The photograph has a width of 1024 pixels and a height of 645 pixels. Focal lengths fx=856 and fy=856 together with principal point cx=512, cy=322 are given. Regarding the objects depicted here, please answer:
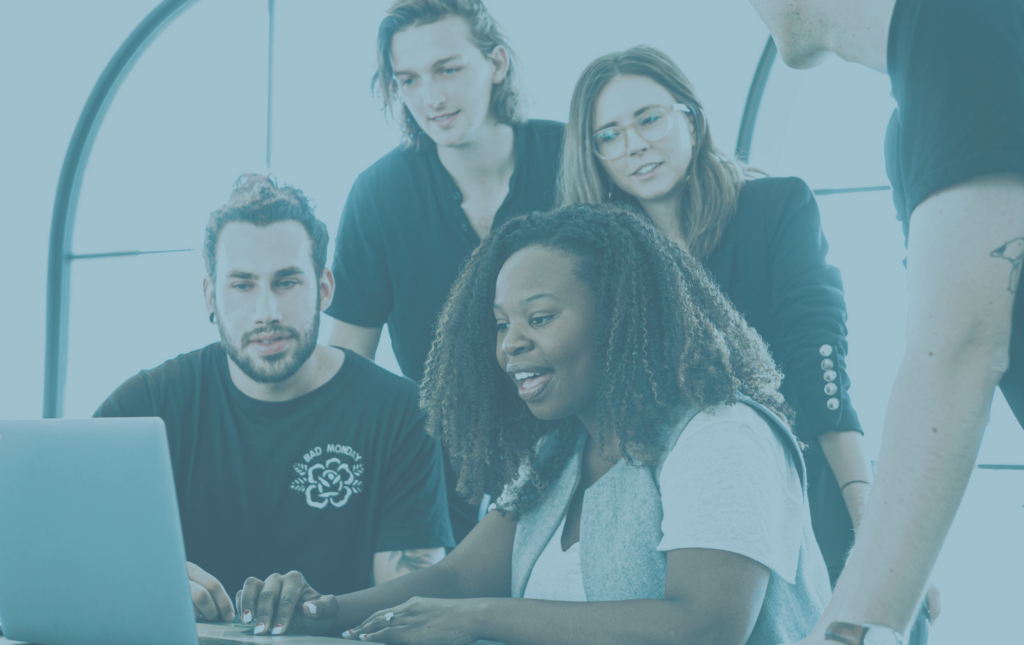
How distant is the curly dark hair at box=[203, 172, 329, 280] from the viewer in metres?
2.07

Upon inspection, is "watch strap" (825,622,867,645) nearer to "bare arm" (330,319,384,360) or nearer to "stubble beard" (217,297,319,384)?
"stubble beard" (217,297,319,384)

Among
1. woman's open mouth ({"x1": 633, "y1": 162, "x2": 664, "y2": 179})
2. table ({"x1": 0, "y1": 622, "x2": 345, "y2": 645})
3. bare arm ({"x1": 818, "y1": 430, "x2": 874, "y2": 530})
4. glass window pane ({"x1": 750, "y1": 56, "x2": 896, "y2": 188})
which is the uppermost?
glass window pane ({"x1": 750, "y1": 56, "x2": 896, "y2": 188})

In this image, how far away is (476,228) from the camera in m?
2.13

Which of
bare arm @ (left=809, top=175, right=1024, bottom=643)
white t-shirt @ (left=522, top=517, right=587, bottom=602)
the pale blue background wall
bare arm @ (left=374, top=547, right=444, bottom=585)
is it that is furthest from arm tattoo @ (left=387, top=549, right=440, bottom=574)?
Answer: bare arm @ (left=809, top=175, right=1024, bottom=643)

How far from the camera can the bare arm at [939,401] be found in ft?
2.15

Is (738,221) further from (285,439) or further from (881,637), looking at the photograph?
(881,637)

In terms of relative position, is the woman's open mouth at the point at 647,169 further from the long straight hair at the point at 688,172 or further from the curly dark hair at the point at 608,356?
the curly dark hair at the point at 608,356

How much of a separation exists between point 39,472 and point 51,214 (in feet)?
12.8

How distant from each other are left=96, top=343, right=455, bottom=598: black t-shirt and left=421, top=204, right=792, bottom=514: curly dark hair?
0.75 ft

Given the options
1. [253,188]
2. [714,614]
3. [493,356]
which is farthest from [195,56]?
[714,614]

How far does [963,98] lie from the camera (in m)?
0.71

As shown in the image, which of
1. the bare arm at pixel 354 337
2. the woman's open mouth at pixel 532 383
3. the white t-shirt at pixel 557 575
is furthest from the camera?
the bare arm at pixel 354 337

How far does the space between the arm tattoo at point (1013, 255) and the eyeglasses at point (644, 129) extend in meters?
1.22

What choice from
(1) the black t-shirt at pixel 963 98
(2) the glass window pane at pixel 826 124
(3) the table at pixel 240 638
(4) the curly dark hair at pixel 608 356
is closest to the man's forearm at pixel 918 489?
(1) the black t-shirt at pixel 963 98
